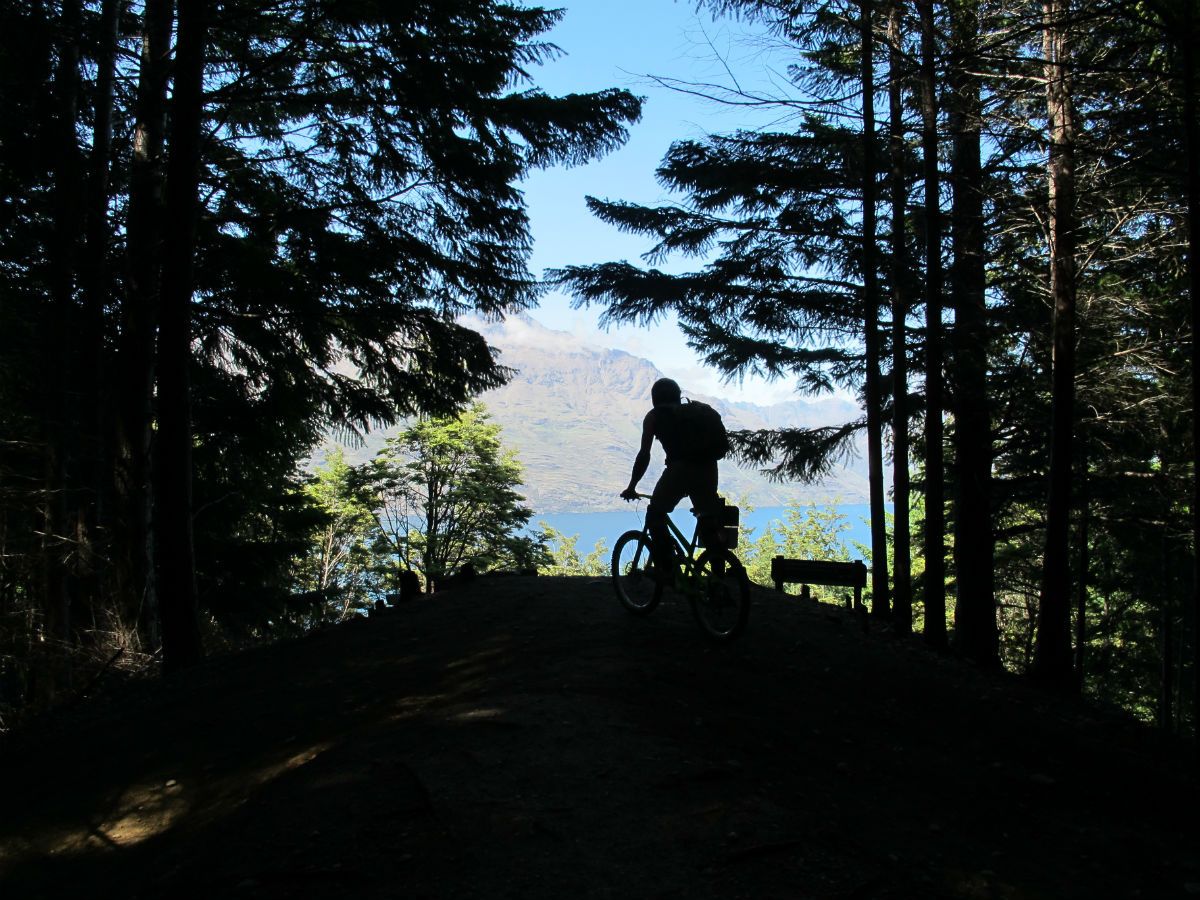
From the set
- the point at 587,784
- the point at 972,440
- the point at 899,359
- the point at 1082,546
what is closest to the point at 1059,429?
the point at 899,359

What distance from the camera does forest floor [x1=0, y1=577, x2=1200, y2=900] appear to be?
3.31 m

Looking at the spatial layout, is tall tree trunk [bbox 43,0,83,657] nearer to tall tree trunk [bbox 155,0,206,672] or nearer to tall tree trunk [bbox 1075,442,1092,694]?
tall tree trunk [bbox 155,0,206,672]

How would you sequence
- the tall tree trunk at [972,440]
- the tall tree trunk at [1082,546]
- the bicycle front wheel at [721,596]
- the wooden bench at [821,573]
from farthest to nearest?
the tall tree trunk at [1082,546]
the tall tree trunk at [972,440]
the wooden bench at [821,573]
the bicycle front wheel at [721,596]

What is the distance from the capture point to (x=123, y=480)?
9438 millimetres

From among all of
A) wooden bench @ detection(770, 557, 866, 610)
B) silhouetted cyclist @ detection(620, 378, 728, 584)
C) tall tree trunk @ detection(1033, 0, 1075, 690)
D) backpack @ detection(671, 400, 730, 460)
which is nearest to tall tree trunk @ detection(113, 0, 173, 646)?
silhouetted cyclist @ detection(620, 378, 728, 584)

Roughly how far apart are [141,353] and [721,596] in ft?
24.0

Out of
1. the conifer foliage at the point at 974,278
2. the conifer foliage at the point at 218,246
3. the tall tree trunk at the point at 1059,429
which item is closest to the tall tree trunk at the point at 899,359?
the conifer foliage at the point at 974,278

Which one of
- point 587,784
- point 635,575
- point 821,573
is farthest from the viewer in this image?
point 821,573

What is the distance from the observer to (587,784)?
12.7 feet

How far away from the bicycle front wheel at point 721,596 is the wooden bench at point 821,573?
3727 mm

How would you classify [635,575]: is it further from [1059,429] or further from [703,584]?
[1059,429]

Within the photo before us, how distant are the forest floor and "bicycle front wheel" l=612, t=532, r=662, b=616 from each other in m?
0.65

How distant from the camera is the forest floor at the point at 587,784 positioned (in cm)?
331

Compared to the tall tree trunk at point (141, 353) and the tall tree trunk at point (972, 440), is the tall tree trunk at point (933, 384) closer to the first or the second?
the tall tree trunk at point (972, 440)
